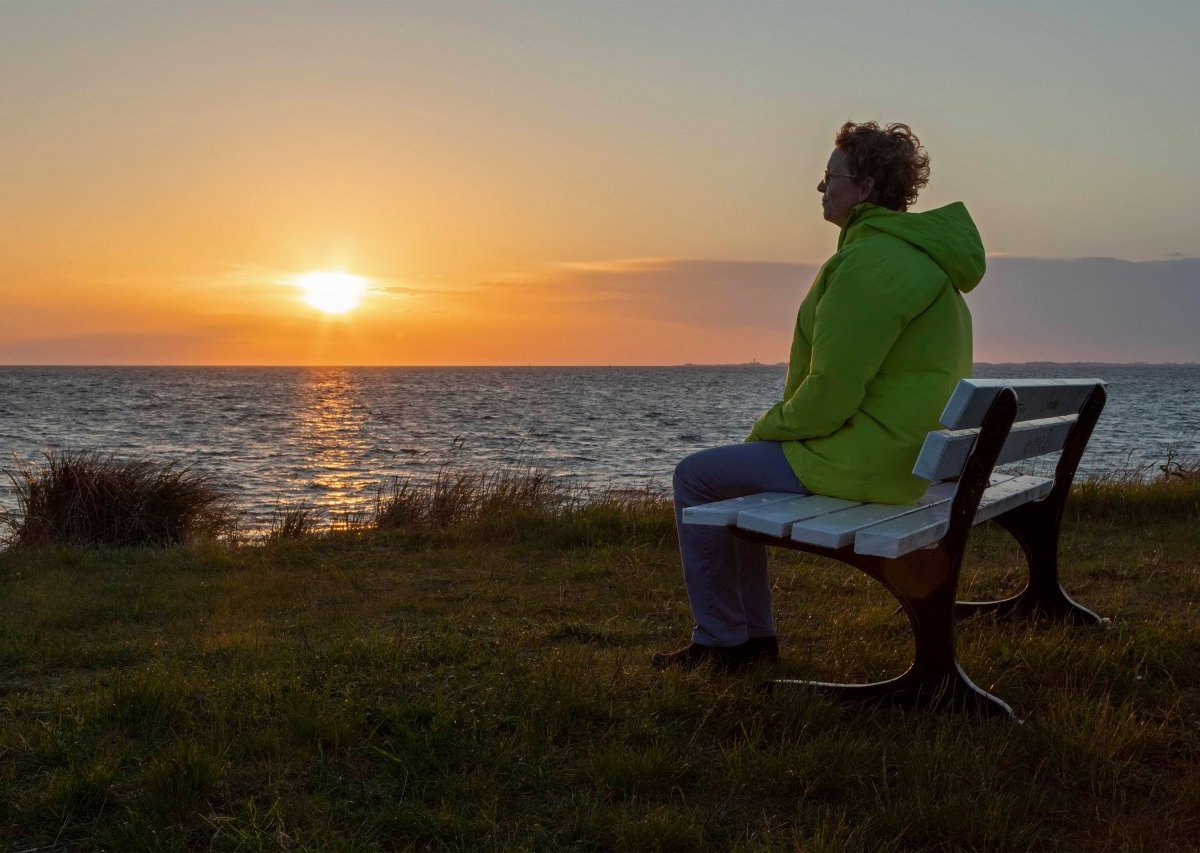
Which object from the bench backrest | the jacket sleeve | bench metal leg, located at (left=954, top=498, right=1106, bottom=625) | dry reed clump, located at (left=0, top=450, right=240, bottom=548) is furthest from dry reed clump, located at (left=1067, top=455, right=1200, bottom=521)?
dry reed clump, located at (left=0, top=450, right=240, bottom=548)

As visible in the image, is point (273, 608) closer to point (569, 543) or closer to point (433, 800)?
point (569, 543)

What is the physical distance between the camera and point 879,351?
325 cm

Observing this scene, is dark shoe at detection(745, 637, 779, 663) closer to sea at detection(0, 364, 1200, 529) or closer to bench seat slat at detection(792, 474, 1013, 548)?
bench seat slat at detection(792, 474, 1013, 548)

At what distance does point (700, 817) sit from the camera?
2.59 metres

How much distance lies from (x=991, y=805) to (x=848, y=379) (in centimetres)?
132

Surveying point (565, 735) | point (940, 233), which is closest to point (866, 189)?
point (940, 233)

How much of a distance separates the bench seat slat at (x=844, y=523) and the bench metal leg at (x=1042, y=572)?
3.79ft

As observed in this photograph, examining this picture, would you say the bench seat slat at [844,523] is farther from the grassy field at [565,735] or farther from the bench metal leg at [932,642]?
the grassy field at [565,735]

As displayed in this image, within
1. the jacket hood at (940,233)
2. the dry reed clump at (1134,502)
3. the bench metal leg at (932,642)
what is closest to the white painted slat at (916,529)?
the bench metal leg at (932,642)

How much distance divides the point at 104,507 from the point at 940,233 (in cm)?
731

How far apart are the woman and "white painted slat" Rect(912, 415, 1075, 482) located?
17 centimetres

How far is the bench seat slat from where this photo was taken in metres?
2.93

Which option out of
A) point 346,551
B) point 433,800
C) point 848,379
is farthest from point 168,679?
point 346,551

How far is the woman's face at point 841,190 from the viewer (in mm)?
3566
